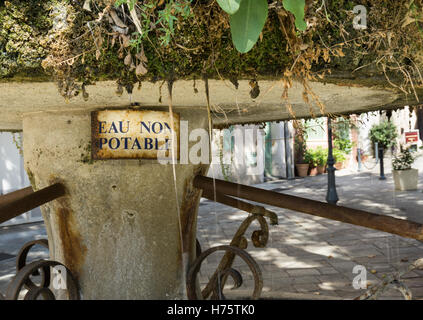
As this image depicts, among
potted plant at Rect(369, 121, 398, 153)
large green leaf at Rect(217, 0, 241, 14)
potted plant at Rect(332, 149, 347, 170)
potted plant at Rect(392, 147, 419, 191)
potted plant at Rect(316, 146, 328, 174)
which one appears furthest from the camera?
potted plant at Rect(332, 149, 347, 170)

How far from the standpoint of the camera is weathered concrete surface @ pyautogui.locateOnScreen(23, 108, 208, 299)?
184 cm

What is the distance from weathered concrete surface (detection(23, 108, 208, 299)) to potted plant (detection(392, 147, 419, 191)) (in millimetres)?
9223

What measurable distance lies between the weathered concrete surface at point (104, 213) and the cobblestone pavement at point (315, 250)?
1227mm

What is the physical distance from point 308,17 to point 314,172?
15.6 meters

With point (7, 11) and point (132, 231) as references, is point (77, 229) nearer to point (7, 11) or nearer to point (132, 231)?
point (132, 231)

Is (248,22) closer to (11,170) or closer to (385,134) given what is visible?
(11,170)

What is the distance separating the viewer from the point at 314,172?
16.2 m

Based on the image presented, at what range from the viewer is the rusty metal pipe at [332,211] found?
127 cm

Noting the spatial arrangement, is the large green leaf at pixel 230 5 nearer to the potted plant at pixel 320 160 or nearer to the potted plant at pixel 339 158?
the potted plant at pixel 320 160

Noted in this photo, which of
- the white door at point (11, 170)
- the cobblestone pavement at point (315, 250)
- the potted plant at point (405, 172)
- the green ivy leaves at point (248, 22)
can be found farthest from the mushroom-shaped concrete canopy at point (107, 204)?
the potted plant at point (405, 172)

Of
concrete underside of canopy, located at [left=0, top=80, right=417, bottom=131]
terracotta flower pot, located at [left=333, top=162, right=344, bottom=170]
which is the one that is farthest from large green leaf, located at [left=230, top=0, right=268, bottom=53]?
terracotta flower pot, located at [left=333, top=162, right=344, bottom=170]

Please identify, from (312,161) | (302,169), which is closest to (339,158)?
(312,161)

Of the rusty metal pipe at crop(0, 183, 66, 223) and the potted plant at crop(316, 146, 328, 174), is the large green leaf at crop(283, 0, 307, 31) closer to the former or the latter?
the rusty metal pipe at crop(0, 183, 66, 223)

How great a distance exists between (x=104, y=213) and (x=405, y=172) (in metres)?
9.55
